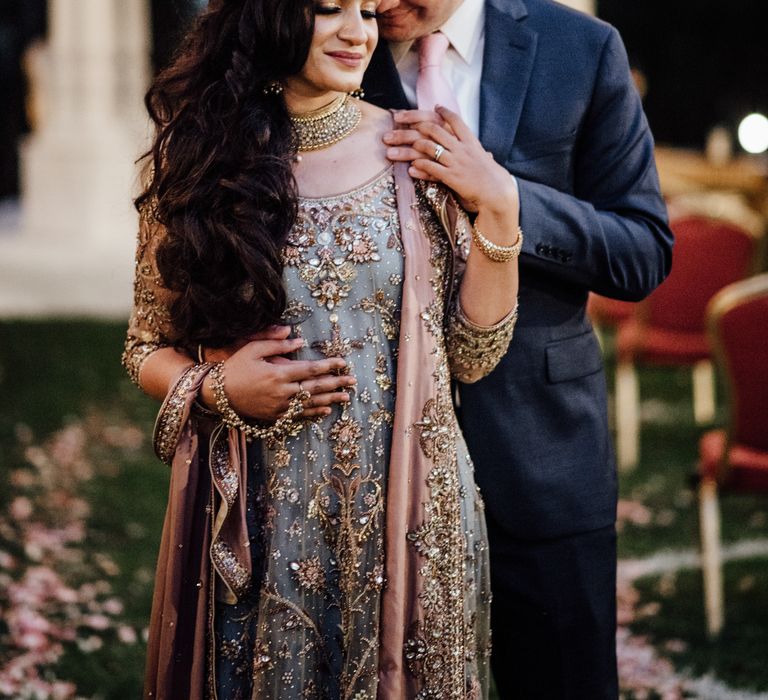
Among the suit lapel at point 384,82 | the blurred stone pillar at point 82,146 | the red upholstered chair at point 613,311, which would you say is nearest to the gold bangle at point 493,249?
the suit lapel at point 384,82

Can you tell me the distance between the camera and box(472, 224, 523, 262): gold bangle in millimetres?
1825

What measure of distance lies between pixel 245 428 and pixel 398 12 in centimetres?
75

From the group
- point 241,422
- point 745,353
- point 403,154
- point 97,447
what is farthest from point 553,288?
point 97,447

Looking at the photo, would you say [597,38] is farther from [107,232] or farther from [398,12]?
[107,232]

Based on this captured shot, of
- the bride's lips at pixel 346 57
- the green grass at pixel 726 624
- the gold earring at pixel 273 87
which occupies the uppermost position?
the bride's lips at pixel 346 57

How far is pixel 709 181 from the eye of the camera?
885cm

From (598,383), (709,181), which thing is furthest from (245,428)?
(709,181)

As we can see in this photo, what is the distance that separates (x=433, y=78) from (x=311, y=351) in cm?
55

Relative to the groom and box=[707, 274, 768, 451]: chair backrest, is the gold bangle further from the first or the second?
box=[707, 274, 768, 451]: chair backrest

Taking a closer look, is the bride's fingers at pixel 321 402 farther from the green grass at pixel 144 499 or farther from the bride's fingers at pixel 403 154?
the green grass at pixel 144 499

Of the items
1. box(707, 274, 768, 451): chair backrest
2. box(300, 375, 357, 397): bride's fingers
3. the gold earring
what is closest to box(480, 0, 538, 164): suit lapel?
the gold earring

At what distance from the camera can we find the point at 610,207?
2.08 metres

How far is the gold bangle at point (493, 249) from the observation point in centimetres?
183

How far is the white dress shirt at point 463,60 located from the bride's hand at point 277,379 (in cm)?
56
